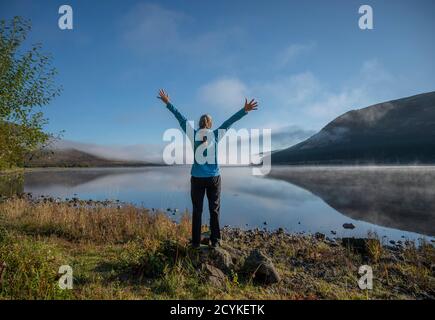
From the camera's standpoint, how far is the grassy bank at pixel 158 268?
6.50 meters

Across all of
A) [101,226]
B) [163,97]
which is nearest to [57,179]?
[101,226]

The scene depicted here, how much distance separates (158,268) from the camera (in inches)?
303

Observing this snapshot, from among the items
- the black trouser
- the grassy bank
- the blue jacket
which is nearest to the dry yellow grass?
the grassy bank

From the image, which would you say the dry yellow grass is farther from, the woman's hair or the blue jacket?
the woman's hair

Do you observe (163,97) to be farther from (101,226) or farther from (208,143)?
(101,226)

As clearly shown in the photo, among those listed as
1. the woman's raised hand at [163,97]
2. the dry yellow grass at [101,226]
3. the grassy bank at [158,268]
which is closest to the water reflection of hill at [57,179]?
the dry yellow grass at [101,226]

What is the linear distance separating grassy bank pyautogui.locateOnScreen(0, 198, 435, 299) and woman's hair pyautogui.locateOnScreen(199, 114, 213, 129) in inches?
140

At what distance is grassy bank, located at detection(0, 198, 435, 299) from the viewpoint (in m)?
6.50

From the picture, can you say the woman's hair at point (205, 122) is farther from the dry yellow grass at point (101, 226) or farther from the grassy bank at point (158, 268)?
the dry yellow grass at point (101, 226)

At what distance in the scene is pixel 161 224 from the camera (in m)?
13.7
